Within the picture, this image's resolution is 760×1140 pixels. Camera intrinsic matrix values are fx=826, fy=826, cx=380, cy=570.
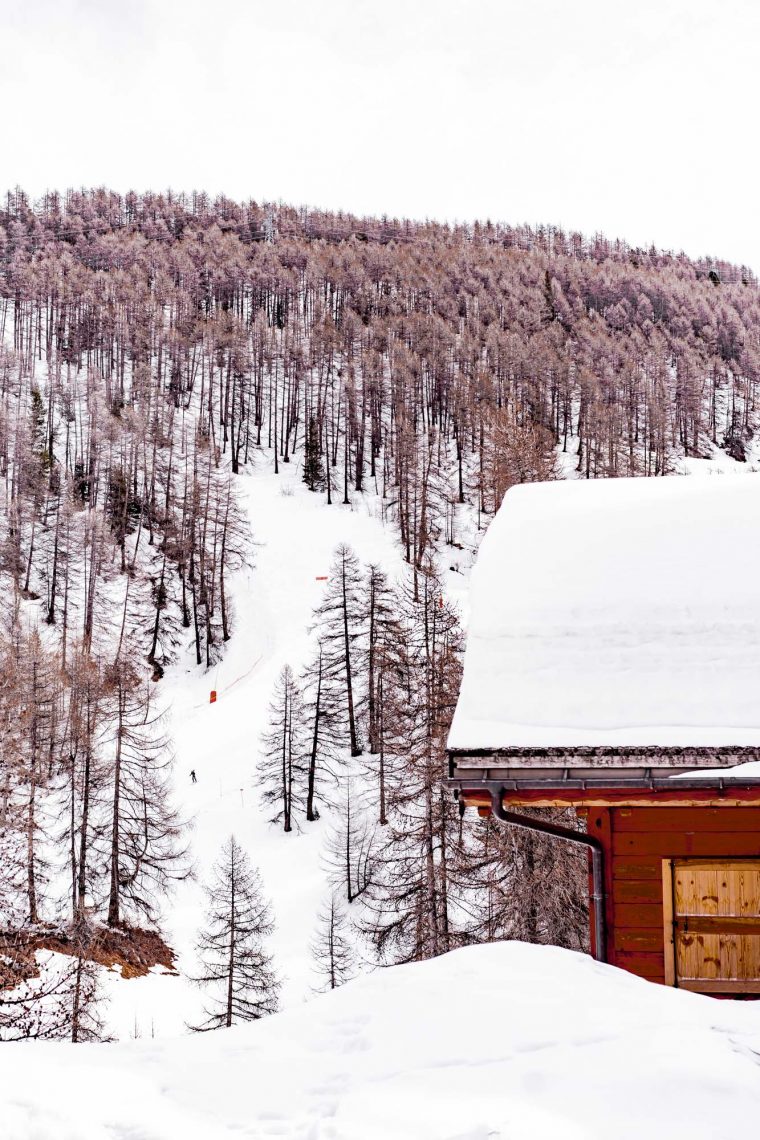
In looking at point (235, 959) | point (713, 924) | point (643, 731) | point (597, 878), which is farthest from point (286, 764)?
point (643, 731)

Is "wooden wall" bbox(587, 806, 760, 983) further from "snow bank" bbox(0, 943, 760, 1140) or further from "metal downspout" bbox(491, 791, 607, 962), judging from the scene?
"snow bank" bbox(0, 943, 760, 1140)

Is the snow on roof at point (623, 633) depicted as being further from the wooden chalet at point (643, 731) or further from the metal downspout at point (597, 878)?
the metal downspout at point (597, 878)

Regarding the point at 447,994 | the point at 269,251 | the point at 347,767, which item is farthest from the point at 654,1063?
the point at 269,251

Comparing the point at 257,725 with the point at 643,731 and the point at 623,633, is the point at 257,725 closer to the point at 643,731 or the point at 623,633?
the point at 623,633

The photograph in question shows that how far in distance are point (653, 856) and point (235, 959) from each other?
22223 millimetres

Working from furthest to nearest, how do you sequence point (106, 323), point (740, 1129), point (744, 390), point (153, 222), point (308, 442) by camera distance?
point (153, 222) < point (744, 390) < point (106, 323) < point (308, 442) < point (740, 1129)

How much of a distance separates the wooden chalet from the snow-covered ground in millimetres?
18823

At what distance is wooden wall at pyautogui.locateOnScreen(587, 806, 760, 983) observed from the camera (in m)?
7.36

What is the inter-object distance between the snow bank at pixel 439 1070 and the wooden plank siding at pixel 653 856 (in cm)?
190

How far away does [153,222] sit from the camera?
5536 inches

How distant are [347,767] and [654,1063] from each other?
3475cm

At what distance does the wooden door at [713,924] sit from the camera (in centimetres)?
723

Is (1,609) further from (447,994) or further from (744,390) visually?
(744,390)

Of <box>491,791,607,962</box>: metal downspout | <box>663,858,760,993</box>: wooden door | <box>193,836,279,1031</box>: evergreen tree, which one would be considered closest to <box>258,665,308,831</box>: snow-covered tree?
<box>193,836,279,1031</box>: evergreen tree
